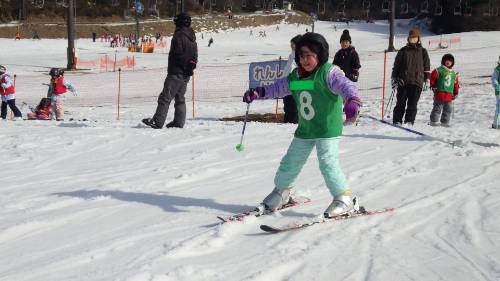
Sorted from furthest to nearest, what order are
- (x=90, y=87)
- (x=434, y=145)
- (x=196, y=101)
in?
1. (x=90, y=87)
2. (x=196, y=101)
3. (x=434, y=145)

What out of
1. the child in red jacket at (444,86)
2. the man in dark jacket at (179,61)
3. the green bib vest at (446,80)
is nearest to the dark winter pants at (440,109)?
the child in red jacket at (444,86)

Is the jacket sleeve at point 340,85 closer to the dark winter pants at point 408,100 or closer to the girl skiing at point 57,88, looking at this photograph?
the dark winter pants at point 408,100

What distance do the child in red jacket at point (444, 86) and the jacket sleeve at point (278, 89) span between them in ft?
24.7

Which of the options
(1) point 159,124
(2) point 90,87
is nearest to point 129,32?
(2) point 90,87

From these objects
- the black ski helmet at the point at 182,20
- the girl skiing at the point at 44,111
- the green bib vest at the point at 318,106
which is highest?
the black ski helmet at the point at 182,20

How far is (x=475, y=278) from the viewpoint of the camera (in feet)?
11.2

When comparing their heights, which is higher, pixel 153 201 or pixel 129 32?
pixel 129 32

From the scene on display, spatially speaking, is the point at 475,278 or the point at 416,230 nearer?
the point at 475,278

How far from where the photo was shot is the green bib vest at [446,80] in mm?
11539

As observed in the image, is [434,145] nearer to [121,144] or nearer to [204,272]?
[121,144]

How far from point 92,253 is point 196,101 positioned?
16391 millimetres

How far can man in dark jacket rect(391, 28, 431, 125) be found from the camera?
34.4 ft

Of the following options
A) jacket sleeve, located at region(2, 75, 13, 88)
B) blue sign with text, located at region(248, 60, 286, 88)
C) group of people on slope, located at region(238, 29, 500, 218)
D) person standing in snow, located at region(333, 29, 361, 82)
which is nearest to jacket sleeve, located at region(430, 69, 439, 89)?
person standing in snow, located at region(333, 29, 361, 82)

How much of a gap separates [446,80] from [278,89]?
7622 mm
